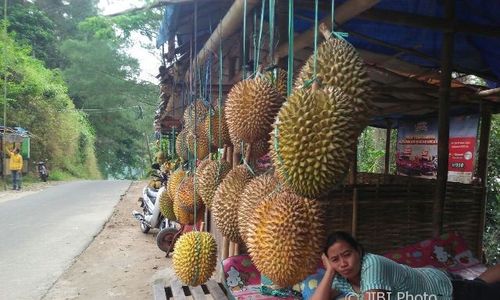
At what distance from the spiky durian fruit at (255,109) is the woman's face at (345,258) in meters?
0.69

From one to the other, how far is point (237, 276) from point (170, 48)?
1.88m

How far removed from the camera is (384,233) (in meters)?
3.29

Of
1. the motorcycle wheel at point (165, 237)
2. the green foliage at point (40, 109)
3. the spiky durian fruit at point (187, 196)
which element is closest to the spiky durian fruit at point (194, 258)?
the spiky durian fruit at point (187, 196)

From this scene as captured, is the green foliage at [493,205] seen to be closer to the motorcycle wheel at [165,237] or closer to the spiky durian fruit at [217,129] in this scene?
the spiky durian fruit at [217,129]

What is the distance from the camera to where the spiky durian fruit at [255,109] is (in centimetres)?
138

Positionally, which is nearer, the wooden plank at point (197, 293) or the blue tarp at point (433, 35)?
the blue tarp at point (433, 35)

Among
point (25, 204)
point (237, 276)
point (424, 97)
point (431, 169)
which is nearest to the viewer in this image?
point (237, 276)

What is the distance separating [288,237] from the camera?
106 centimetres

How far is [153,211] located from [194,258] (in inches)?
210

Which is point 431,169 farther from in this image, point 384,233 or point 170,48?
point 170,48

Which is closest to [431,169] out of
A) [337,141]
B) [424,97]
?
[424,97]

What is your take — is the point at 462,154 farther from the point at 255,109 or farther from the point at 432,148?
the point at 255,109

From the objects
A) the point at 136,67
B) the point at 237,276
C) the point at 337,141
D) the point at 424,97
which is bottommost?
the point at 237,276

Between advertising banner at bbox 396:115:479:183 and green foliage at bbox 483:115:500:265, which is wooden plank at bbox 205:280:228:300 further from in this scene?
green foliage at bbox 483:115:500:265
